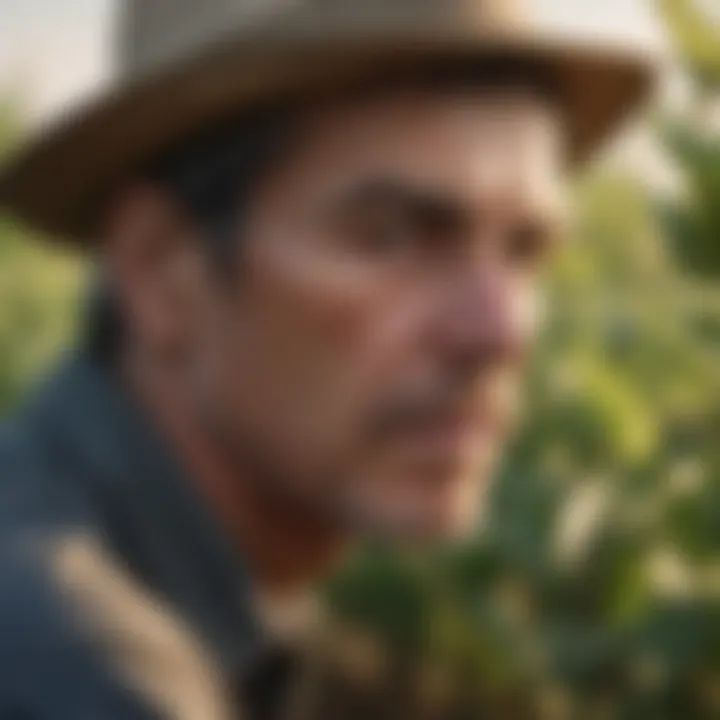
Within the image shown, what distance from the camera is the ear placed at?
1134 mm

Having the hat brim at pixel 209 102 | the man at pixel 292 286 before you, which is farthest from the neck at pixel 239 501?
the hat brim at pixel 209 102

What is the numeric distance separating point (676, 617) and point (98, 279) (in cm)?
95

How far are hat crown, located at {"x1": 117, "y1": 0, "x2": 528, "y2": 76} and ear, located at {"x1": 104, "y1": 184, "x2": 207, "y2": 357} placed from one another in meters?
0.08

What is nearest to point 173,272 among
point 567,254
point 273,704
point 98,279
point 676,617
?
point 98,279

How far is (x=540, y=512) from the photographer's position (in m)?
2.05

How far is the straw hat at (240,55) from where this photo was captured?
1068mm

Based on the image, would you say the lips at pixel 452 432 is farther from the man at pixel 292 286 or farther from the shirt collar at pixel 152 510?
the shirt collar at pixel 152 510

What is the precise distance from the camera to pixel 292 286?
1118 millimetres

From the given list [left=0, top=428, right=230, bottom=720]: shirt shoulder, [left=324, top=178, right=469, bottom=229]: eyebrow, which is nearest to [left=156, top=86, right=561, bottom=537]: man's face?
[left=324, top=178, right=469, bottom=229]: eyebrow

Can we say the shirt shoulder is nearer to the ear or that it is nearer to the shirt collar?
the shirt collar

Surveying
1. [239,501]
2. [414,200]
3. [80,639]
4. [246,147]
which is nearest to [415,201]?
[414,200]

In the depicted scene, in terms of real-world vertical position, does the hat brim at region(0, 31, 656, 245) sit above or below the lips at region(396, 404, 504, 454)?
above

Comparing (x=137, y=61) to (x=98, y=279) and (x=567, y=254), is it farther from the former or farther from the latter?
(x=567, y=254)

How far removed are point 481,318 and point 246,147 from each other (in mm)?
171
